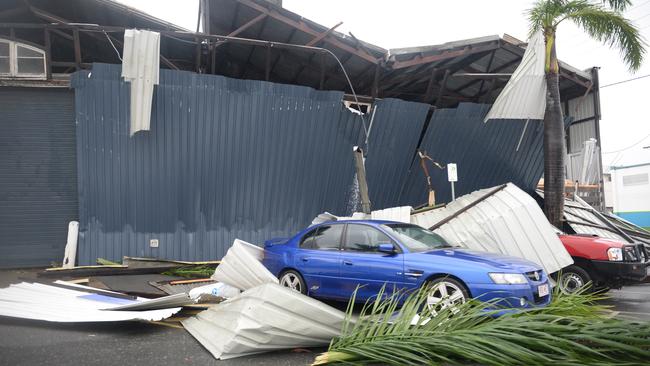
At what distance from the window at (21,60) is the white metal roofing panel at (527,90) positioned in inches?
419

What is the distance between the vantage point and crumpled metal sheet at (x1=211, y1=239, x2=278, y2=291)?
258 inches

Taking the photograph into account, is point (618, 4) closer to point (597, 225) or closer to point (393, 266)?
point (597, 225)

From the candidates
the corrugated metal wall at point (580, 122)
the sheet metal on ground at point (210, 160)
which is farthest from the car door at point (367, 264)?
the corrugated metal wall at point (580, 122)

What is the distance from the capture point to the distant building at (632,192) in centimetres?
3023

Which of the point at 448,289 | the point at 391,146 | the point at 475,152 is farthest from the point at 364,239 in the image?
the point at 475,152

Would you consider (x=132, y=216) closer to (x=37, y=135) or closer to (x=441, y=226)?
(x=37, y=135)

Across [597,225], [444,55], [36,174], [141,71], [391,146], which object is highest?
[444,55]

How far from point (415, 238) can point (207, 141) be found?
5.61 m

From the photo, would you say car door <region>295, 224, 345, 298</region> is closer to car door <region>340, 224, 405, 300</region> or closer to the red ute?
car door <region>340, 224, 405, 300</region>

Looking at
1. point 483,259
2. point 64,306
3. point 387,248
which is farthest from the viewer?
point 387,248

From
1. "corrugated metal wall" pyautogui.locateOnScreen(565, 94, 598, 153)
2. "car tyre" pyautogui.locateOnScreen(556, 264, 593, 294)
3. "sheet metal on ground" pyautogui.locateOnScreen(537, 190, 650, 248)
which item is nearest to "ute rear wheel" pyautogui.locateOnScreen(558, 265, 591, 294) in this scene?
"car tyre" pyautogui.locateOnScreen(556, 264, 593, 294)

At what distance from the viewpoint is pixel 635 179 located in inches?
1226

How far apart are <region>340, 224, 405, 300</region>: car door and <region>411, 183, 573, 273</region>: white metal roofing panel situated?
2.54 m

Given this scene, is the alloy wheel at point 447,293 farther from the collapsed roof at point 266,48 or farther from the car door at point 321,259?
the collapsed roof at point 266,48
